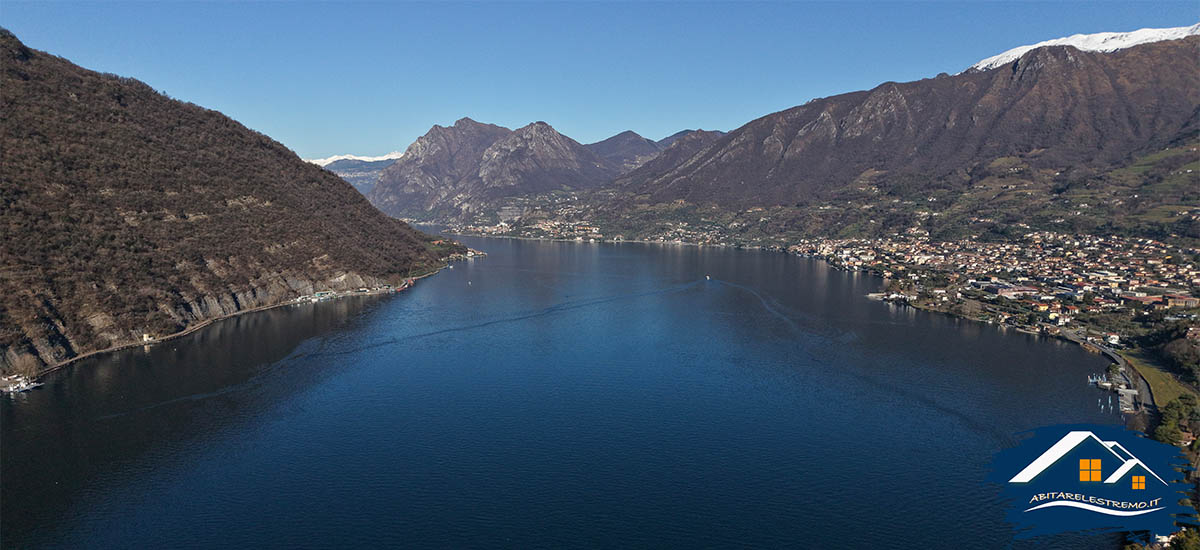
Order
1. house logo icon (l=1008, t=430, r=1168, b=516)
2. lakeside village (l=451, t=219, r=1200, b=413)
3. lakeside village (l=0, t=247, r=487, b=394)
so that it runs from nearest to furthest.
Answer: house logo icon (l=1008, t=430, r=1168, b=516)
lakeside village (l=0, t=247, r=487, b=394)
lakeside village (l=451, t=219, r=1200, b=413)

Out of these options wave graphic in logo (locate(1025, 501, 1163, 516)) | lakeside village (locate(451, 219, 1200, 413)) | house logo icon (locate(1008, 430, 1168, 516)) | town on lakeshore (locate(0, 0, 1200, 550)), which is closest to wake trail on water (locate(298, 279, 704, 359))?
town on lakeshore (locate(0, 0, 1200, 550))

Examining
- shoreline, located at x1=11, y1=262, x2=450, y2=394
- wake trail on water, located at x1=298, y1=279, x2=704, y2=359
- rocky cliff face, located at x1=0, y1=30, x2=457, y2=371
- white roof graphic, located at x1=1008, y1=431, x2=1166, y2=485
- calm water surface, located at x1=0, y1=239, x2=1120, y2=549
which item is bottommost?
calm water surface, located at x1=0, y1=239, x2=1120, y2=549

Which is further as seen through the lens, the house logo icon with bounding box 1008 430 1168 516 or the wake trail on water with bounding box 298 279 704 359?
the wake trail on water with bounding box 298 279 704 359

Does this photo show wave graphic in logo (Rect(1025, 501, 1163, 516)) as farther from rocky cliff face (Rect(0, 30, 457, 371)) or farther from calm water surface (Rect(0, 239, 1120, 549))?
rocky cliff face (Rect(0, 30, 457, 371))

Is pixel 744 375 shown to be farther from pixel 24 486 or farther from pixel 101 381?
pixel 101 381

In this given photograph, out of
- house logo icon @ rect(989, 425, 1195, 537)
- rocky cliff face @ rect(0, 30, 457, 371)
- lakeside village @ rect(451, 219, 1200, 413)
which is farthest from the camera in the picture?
rocky cliff face @ rect(0, 30, 457, 371)

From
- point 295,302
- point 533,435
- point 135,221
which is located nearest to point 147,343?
point 135,221

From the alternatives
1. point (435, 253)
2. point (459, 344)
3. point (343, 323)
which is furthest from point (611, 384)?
point (435, 253)

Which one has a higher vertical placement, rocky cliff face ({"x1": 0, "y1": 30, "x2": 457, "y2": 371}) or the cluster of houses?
rocky cliff face ({"x1": 0, "y1": 30, "x2": 457, "y2": 371})
